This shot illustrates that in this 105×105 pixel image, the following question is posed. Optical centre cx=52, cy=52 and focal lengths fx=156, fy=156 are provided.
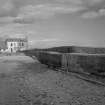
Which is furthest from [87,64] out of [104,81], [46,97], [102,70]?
[46,97]

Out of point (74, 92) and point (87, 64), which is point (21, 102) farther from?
point (87, 64)

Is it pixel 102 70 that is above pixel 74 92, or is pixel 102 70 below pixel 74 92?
above

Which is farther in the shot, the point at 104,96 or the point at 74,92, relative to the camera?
the point at 74,92

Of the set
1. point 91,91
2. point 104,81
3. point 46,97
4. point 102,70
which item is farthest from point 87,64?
point 46,97

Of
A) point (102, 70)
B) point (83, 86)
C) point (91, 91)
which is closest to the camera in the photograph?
point (91, 91)

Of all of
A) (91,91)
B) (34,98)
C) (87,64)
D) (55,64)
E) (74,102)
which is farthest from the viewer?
(55,64)

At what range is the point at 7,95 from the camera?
17.7ft

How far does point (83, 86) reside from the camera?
256 inches

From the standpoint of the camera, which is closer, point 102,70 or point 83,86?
point 83,86

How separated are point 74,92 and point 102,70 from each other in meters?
2.23

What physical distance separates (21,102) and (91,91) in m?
2.60

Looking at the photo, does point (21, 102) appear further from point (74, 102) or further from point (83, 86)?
A: point (83, 86)

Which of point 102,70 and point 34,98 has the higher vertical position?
point 102,70

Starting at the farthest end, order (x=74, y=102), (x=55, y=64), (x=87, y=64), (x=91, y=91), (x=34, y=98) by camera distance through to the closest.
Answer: (x=55, y=64), (x=87, y=64), (x=91, y=91), (x=34, y=98), (x=74, y=102)
